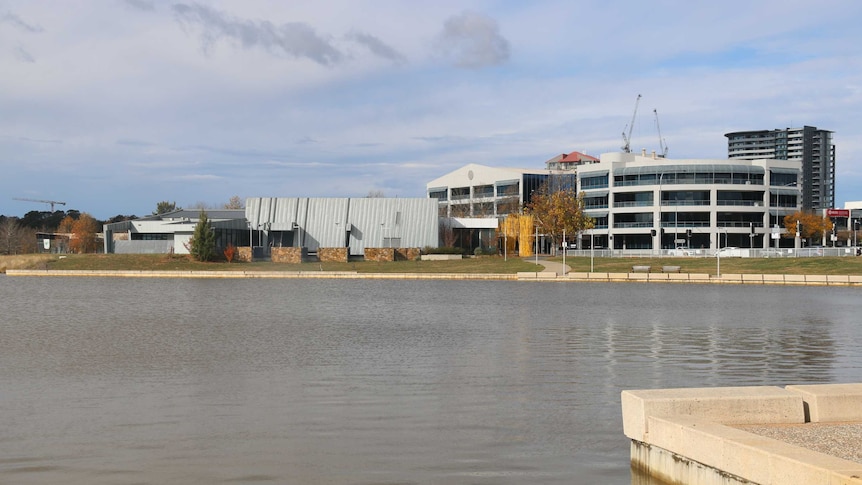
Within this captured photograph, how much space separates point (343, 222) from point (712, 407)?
331ft

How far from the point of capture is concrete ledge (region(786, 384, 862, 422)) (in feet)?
38.5

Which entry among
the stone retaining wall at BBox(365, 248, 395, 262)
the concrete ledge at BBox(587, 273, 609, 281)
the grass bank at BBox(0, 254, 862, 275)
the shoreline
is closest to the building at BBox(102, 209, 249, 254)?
the grass bank at BBox(0, 254, 862, 275)

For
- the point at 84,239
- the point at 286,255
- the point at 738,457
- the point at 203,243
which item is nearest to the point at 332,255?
the point at 286,255

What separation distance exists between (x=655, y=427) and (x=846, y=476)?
3097 mm

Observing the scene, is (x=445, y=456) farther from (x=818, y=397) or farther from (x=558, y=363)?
(x=558, y=363)

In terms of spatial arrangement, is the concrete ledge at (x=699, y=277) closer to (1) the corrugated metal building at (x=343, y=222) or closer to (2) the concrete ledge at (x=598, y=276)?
(2) the concrete ledge at (x=598, y=276)

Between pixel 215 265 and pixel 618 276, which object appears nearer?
pixel 618 276

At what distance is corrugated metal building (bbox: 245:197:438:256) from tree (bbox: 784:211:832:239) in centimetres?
5841

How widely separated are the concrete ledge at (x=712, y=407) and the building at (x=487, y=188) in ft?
374

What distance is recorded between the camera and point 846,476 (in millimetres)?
8148

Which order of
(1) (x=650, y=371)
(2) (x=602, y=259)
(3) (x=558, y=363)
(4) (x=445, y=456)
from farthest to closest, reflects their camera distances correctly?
1. (2) (x=602, y=259)
2. (3) (x=558, y=363)
3. (1) (x=650, y=371)
4. (4) (x=445, y=456)

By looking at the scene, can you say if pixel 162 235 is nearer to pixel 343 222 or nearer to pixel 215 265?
pixel 215 265

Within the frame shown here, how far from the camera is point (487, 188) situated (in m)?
164

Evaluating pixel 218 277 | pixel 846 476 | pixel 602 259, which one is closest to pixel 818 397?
pixel 846 476
